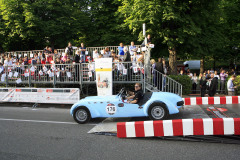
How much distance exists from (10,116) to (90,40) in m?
15.0

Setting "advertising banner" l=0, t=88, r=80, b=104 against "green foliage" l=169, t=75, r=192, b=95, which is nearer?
"advertising banner" l=0, t=88, r=80, b=104

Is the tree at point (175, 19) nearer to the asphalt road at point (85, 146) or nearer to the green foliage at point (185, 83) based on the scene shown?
the green foliage at point (185, 83)

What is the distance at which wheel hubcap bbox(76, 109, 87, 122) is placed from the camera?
8.64 meters

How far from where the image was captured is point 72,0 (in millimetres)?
25703

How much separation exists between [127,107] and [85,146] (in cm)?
241

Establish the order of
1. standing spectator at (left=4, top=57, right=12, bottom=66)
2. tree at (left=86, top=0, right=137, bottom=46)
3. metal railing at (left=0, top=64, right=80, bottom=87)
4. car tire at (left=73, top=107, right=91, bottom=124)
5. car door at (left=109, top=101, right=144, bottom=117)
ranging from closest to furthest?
1. car door at (left=109, top=101, right=144, bottom=117)
2. car tire at (left=73, top=107, right=91, bottom=124)
3. metal railing at (left=0, top=64, right=80, bottom=87)
4. standing spectator at (left=4, top=57, right=12, bottom=66)
5. tree at (left=86, top=0, right=137, bottom=46)

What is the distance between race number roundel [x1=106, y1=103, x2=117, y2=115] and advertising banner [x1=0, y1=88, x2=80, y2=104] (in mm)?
4124

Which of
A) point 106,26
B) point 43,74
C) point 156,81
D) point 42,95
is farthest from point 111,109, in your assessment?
point 106,26

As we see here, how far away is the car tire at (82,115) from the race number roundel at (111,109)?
807 mm

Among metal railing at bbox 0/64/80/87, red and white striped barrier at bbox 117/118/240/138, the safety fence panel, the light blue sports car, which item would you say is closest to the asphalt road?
red and white striped barrier at bbox 117/118/240/138

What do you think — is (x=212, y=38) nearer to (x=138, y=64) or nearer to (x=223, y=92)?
(x=223, y=92)

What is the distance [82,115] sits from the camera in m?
8.68

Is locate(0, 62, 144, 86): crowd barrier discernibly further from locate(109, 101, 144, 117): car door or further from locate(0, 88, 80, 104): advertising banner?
locate(109, 101, 144, 117): car door

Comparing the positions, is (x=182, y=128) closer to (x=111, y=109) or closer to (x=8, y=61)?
(x=111, y=109)
